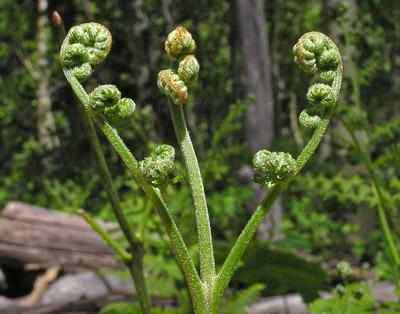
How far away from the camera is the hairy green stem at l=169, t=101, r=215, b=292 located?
1.21 m

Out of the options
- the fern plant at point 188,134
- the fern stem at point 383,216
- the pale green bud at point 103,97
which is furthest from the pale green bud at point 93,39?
the fern stem at point 383,216

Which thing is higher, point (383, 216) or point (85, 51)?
point (85, 51)

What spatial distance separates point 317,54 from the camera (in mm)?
1324

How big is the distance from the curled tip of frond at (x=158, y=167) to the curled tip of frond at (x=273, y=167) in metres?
0.13

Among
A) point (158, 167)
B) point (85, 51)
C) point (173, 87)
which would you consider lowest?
point (158, 167)

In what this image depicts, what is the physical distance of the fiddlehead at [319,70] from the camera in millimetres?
1295

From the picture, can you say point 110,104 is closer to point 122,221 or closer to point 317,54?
point 317,54

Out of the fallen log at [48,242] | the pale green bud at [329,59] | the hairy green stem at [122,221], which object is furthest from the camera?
the fallen log at [48,242]

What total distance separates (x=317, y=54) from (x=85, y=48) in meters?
0.36

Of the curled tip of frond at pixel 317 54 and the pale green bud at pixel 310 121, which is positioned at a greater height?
the curled tip of frond at pixel 317 54

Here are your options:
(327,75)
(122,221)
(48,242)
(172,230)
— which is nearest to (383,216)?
(122,221)

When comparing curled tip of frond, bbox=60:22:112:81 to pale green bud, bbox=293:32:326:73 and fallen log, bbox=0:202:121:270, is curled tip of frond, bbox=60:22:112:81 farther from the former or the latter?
fallen log, bbox=0:202:121:270

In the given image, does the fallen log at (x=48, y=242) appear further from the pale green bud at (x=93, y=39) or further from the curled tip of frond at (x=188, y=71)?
the curled tip of frond at (x=188, y=71)

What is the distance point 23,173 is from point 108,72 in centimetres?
154
